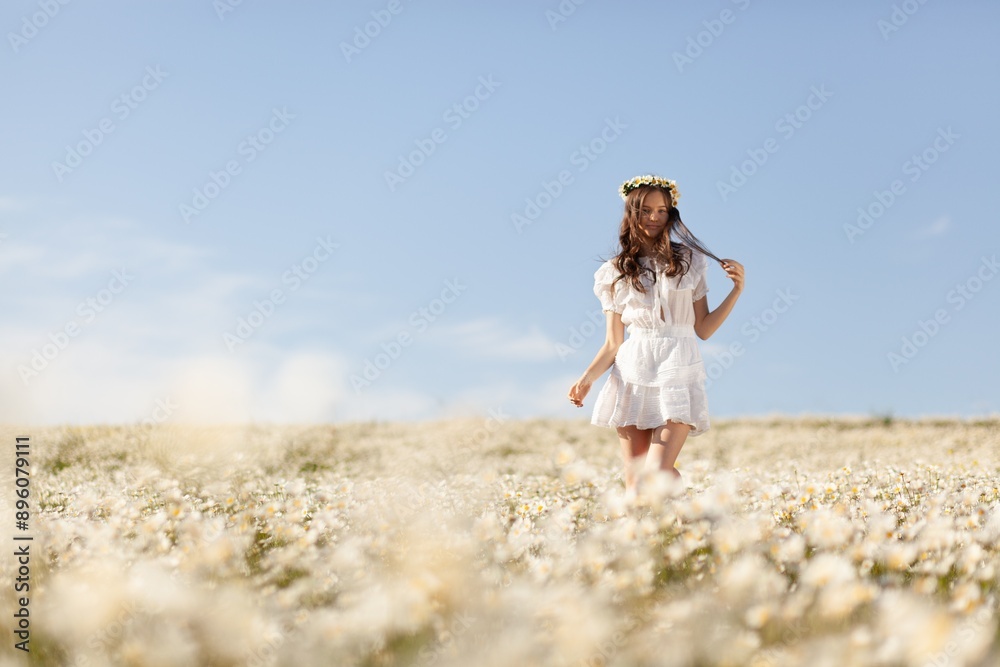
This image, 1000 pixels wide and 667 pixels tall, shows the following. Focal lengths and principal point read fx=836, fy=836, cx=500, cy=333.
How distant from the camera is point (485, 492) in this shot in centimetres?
773

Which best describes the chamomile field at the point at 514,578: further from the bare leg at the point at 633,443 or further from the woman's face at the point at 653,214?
the woman's face at the point at 653,214

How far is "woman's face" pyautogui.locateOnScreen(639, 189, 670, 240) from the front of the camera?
7137mm

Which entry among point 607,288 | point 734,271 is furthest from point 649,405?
point 734,271

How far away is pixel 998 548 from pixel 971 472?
5.19 metres

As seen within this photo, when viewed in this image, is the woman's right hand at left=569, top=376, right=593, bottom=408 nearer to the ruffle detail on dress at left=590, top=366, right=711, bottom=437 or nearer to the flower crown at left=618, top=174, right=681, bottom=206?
the ruffle detail on dress at left=590, top=366, right=711, bottom=437

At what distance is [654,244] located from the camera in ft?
23.4

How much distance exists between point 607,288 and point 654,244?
0.55m

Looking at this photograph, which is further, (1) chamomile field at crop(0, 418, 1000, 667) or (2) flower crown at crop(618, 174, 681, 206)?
(2) flower crown at crop(618, 174, 681, 206)

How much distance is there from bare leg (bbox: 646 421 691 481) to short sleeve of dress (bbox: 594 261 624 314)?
109 centimetres

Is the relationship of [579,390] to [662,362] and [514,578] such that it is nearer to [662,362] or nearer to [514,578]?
[662,362]

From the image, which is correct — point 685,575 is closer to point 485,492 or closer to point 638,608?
point 638,608

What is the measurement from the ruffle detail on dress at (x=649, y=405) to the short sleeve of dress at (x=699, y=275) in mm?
769

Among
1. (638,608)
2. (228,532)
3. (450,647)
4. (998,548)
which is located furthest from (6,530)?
(998,548)

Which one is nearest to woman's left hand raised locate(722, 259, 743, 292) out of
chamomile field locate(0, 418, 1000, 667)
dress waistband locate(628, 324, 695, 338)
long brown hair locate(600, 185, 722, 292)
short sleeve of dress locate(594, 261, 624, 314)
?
long brown hair locate(600, 185, 722, 292)
